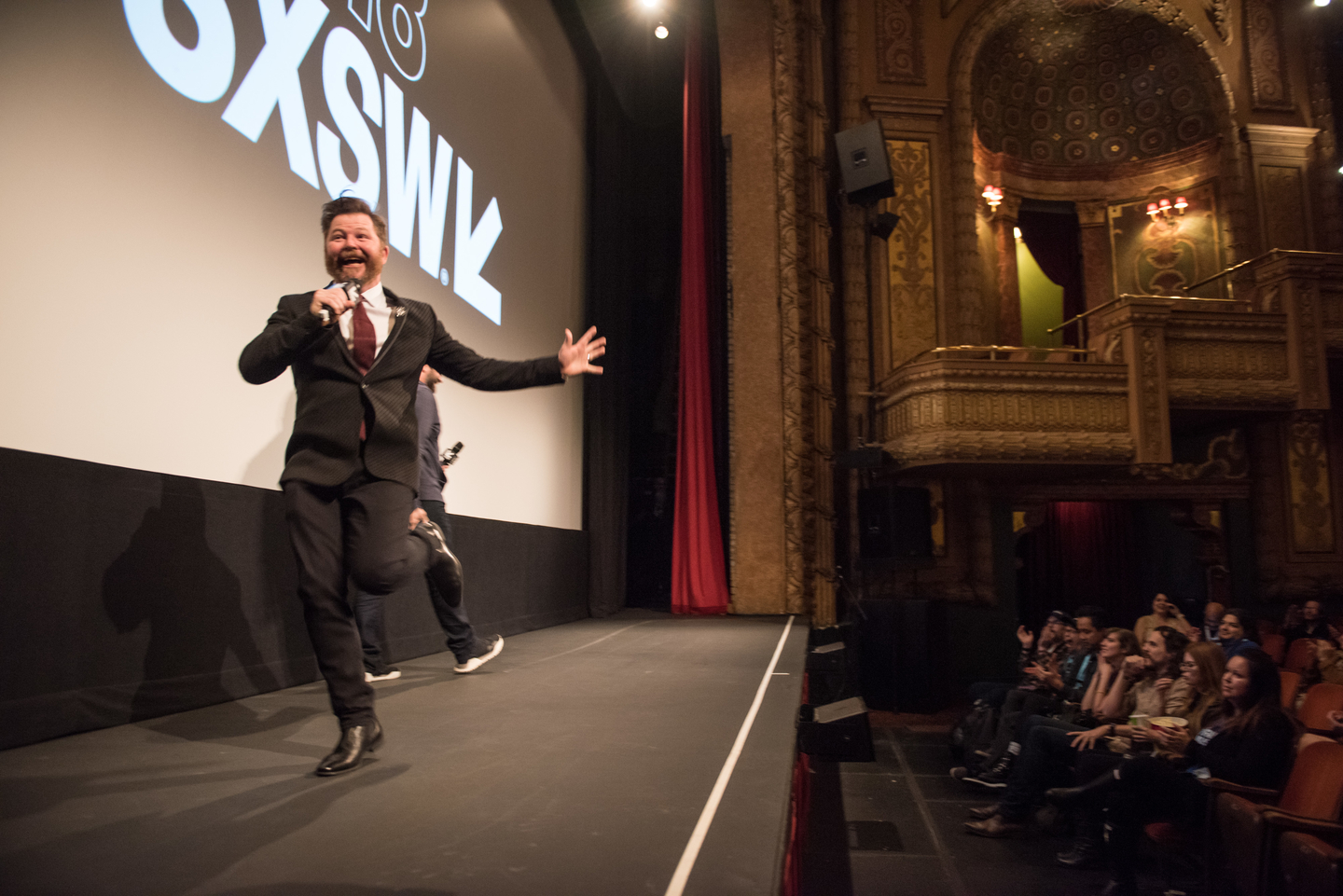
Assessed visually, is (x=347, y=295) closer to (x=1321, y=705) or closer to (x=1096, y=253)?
(x=1321, y=705)

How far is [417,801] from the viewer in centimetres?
144

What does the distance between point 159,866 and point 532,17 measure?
539cm

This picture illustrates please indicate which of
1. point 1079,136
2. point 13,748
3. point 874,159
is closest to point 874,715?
point 874,159

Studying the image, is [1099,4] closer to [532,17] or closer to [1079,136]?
[1079,136]

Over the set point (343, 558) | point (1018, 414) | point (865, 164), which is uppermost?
point (865, 164)

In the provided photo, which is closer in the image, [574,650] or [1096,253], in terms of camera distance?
[574,650]

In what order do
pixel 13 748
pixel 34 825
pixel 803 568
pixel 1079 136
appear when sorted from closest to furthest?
pixel 34 825
pixel 13 748
pixel 803 568
pixel 1079 136

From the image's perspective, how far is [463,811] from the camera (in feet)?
4.51

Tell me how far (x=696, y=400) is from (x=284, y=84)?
449 cm

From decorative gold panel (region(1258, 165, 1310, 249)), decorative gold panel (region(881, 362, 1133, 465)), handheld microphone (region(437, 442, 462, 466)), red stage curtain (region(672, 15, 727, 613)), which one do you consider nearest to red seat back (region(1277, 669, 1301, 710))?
decorative gold panel (region(881, 362, 1133, 465))

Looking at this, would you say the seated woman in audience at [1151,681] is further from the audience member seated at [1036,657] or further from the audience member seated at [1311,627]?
the audience member seated at [1311,627]

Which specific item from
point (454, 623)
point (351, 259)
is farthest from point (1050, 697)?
point (351, 259)

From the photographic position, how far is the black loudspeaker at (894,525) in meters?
7.77

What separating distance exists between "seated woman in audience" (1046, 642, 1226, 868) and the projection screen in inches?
114
